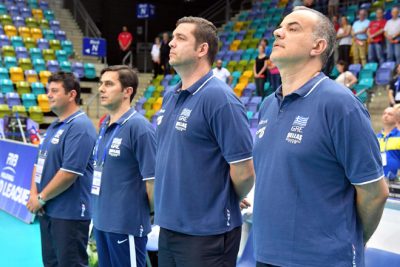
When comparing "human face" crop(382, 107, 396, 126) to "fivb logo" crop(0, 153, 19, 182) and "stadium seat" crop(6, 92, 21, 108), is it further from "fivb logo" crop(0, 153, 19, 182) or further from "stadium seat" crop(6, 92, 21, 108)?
"stadium seat" crop(6, 92, 21, 108)

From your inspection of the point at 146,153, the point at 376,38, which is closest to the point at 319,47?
the point at 146,153

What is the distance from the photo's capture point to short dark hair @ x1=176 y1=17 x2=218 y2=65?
2.59 m

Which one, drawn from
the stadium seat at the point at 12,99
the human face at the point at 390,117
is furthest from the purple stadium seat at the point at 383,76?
the stadium seat at the point at 12,99

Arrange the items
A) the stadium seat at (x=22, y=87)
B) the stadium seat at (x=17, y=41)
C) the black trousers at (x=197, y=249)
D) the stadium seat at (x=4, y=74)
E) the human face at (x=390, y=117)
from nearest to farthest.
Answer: the black trousers at (x=197, y=249), the human face at (x=390, y=117), the stadium seat at (x=22, y=87), the stadium seat at (x=4, y=74), the stadium seat at (x=17, y=41)

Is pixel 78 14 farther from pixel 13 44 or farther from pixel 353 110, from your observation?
pixel 353 110

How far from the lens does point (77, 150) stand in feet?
11.7

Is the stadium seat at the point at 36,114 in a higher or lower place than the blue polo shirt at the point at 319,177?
lower

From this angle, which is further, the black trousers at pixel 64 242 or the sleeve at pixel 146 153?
the black trousers at pixel 64 242

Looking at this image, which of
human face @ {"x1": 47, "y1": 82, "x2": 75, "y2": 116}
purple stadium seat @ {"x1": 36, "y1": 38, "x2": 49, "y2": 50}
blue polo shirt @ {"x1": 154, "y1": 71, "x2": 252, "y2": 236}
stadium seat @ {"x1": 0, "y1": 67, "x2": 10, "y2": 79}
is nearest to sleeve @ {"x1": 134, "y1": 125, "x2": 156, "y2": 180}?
blue polo shirt @ {"x1": 154, "y1": 71, "x2": 252, "y2": 236}

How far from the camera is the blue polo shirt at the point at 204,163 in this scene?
240 centimetres

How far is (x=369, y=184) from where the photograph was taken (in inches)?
72.7

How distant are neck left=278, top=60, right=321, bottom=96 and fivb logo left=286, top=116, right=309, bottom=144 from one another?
0.16 m

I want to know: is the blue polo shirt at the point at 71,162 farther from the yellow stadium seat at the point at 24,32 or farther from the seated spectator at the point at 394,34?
the yellow stadium seat at the point at 24,32

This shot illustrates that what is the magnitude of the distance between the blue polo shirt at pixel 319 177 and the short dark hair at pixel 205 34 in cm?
80
